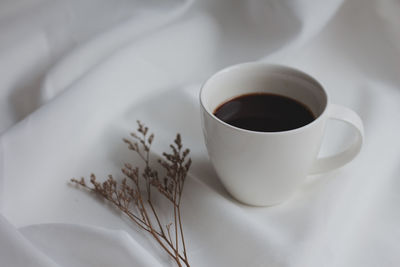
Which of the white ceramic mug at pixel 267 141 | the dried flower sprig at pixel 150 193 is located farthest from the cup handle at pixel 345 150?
the dried flower sprig at pixel 150 193

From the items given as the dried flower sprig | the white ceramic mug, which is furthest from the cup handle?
the dried flower sprig

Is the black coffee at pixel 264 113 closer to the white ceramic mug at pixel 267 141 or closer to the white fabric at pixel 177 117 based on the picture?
the white ceramic mug at pixel 267 141

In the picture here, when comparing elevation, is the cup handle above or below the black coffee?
below

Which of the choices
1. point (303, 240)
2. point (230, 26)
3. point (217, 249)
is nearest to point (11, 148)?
point (217, 249)

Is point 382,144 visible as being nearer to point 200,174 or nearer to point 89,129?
point 200,174

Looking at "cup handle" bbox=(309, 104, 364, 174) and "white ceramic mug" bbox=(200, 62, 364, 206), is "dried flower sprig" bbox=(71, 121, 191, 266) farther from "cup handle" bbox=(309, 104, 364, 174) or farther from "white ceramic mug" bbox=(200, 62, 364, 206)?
"cup handle" bbox=(309, 104, 364, 174)

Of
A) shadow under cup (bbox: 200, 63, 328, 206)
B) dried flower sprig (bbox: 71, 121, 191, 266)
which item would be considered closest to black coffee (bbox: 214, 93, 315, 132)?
shadow under cup (bbox: 200, 63, 328, 206)
